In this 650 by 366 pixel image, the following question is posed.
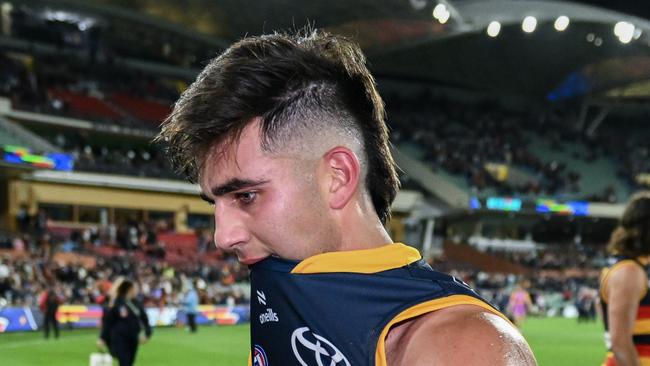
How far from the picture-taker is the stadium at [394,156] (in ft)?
83.7

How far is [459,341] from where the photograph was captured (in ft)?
4.30

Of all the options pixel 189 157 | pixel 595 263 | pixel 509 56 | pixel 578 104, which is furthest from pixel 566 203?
pixel 189 157

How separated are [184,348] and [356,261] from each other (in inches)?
684

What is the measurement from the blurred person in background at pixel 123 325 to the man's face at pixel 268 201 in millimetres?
9681

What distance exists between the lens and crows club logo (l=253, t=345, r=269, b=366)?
5.68ft

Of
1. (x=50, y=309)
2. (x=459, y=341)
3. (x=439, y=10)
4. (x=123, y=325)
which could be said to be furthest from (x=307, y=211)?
(x=439, y=10)

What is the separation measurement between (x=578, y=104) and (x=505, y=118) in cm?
698

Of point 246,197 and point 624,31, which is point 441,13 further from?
point 246,197

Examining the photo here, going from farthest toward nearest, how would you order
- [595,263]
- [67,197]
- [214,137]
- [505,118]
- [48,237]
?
[505,118] → [595,263] → [67,197] → [48,237] → [214,137]

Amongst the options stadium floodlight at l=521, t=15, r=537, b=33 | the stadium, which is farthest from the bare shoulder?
stadium floodlight at l=521, t=15, r=537, b=33

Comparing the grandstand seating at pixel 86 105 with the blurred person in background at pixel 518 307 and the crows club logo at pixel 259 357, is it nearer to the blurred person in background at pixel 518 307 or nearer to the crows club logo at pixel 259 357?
the blurred person in background at pixel 518 307

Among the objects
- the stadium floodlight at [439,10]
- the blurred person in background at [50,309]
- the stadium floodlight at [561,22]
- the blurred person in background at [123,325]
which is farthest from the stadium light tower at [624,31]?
the blurred person in background at [123,325]

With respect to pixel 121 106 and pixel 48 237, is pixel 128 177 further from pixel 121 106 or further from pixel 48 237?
pixel 48 237

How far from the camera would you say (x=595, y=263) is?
160 ft
